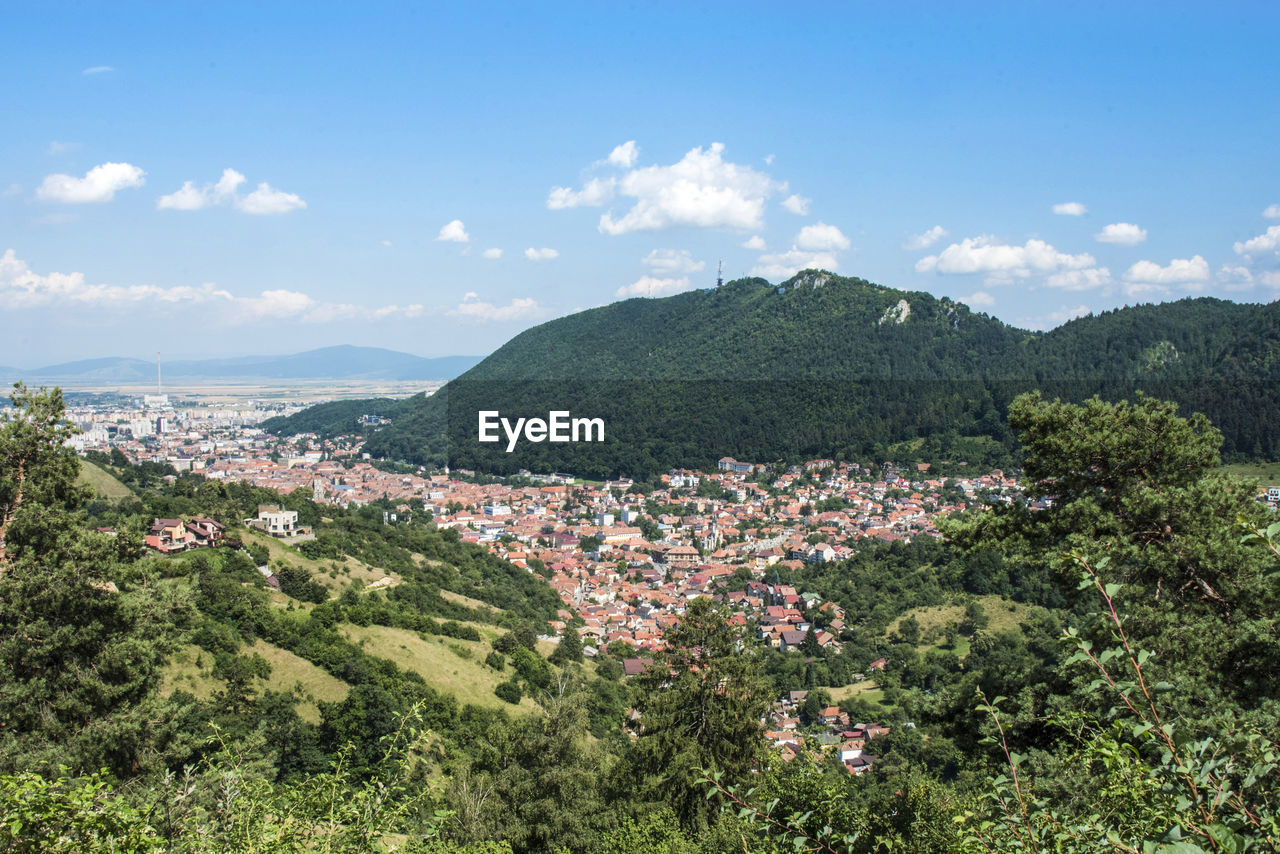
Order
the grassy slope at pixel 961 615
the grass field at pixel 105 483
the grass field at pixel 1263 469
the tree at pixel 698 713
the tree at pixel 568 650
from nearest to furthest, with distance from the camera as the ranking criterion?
the tree at pixel 698 713 → the tree at pixel 568 650 → the grass field at pixel 105 483 → the grassy slope at pixel 961 615 → the grass field at pixel 1263 469

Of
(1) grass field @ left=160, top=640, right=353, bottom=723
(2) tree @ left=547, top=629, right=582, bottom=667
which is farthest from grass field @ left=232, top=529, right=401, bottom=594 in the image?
(2) tree @ left=547, top=629, right=582, bottom=667

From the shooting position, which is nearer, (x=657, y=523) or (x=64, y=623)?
(x=64, y=623)

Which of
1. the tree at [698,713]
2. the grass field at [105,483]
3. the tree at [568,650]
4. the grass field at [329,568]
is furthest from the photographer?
the grass field at [105,483]

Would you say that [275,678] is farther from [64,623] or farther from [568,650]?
[568,650]

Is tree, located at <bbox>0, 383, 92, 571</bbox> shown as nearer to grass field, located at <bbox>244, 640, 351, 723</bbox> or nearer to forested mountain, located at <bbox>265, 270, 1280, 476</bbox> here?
grass field, located at <bbox>244, 640, 351, 723</bbox>

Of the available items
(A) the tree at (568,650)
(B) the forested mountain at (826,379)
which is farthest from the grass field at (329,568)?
(B) the forested mountain at (826,379)

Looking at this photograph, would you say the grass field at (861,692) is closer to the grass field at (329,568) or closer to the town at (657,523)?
the town at (657,523)

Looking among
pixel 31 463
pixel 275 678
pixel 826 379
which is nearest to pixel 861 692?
pixel 275 678
